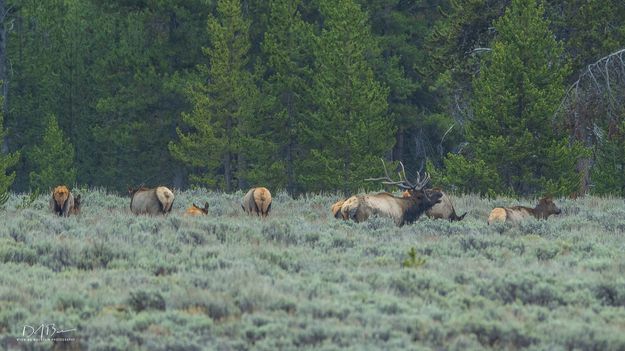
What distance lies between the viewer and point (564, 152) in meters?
27.1

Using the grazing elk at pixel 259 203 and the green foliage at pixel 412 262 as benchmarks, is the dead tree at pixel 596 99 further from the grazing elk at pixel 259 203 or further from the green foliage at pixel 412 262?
the green foliage at pixel 412 262

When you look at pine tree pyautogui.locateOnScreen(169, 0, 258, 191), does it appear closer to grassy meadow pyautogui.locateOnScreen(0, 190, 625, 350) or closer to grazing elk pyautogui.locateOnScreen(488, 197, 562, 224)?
grazing elk pyautogui.locateOnScreen(488, 197, 562, 224)

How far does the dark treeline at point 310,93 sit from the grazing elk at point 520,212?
24.7 feet

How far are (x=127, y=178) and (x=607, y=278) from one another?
117 feet

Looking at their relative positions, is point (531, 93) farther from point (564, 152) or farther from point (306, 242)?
point (306, 242)

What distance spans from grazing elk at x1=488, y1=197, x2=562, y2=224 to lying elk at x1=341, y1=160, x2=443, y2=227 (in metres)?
1.17

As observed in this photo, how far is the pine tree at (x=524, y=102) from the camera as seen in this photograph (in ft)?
88.5

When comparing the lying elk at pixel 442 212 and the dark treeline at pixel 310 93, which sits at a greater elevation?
the dark treeline at pixel 310 93

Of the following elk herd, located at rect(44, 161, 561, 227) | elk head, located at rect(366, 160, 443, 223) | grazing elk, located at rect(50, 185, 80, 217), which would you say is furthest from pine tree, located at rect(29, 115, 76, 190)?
elk head, located at rect(366, 160, 443, 223)

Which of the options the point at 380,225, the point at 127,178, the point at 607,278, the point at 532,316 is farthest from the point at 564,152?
the point at 127,178

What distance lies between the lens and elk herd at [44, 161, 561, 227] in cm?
1853

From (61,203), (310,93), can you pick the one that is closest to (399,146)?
(310,93)

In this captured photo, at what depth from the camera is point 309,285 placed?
39.1 ft

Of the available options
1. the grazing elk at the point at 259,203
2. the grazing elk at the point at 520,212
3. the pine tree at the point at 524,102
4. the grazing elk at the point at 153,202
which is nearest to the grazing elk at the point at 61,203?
the grazing elk at the point at 153,202
